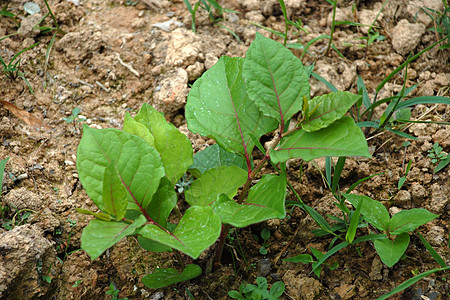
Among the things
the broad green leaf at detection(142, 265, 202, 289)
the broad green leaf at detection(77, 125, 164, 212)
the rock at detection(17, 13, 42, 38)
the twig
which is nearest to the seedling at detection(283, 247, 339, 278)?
the broad green leaf at detection(142, 265, 202, 289)

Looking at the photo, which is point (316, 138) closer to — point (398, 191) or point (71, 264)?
point (398, 191)

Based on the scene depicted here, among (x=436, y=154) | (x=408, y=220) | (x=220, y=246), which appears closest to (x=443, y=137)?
(x=436, y=154)

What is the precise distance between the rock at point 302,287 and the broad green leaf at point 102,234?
0.92m

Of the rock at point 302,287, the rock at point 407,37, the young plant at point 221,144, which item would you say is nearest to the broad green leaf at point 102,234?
the young plant at point 221,144

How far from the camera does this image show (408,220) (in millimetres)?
1935

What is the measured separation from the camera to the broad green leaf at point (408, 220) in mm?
1904

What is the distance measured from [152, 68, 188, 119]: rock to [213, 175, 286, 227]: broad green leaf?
3.44 feet

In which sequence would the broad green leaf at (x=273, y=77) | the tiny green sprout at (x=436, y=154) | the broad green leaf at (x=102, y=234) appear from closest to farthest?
the broad green leaf at (x=102, y=234)
the broad green leaf at (x=273, y=77)
the tiny green sprout at (x=436, y=154)

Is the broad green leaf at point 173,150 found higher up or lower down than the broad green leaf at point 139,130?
lower down

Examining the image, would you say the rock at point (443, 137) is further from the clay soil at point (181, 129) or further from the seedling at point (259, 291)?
the seedling at point (259, 291)

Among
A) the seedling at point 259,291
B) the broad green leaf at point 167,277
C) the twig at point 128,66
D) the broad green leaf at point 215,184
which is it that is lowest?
the seedling at point 259,291

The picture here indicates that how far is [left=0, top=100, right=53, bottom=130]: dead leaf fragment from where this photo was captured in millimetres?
2568

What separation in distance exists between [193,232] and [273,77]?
772 millimetres

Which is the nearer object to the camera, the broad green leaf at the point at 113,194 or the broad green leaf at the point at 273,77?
the broad green leaf at the point at 113,194
